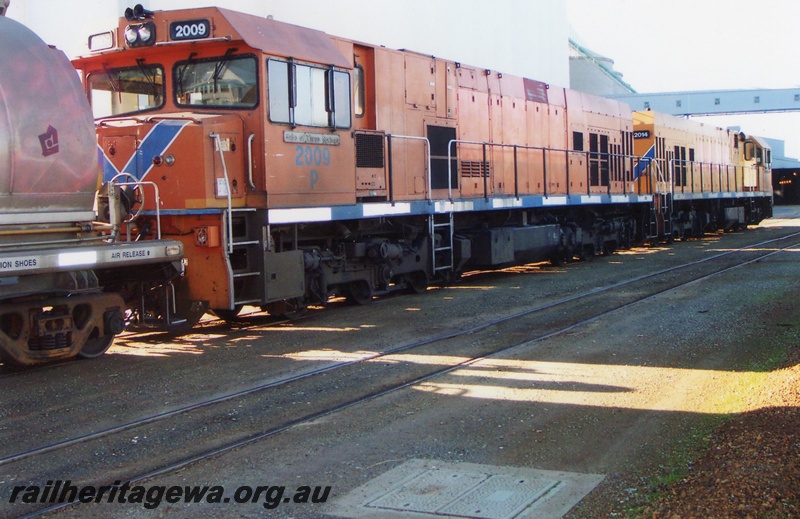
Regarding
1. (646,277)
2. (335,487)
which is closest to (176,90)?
(335,487)

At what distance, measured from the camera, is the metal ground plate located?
4.55m

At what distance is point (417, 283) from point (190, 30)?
6195 millimetres

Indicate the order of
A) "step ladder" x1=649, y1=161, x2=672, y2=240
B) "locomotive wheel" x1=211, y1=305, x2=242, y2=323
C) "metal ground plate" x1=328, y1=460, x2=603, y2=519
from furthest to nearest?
"step ladder" x1=649, y1=161, x2=672, y2=240
"locomotive wheel" x1=211, y1=305, x2=242, y2=323
"metal ground plate" x1=328, y1=460, x2=603, y2=519

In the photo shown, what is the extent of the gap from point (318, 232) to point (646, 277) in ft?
23.7

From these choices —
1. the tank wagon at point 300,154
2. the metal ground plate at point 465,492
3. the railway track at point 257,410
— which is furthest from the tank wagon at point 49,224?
the metal ground plate at point 465,492

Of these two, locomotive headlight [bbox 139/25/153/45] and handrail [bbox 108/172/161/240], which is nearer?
handrail [bbox 108/172/161/240]

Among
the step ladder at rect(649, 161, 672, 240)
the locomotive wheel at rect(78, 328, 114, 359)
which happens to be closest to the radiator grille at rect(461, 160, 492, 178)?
the locomotive wheel at rect(78, 328, 114, 359)

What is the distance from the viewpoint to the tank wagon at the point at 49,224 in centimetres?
759

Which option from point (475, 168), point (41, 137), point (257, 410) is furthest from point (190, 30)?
point (475, 168)

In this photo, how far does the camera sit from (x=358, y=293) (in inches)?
516

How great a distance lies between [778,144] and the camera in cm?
8838

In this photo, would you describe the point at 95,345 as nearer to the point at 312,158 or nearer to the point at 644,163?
the point at 312,158

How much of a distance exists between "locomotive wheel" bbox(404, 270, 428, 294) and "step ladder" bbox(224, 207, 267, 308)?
180 inches

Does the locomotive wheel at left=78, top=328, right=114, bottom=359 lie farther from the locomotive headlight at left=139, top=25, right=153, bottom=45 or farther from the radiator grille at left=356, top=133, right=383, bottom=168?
the radiator grille at left=356, top=133, right=383, bottom=168
